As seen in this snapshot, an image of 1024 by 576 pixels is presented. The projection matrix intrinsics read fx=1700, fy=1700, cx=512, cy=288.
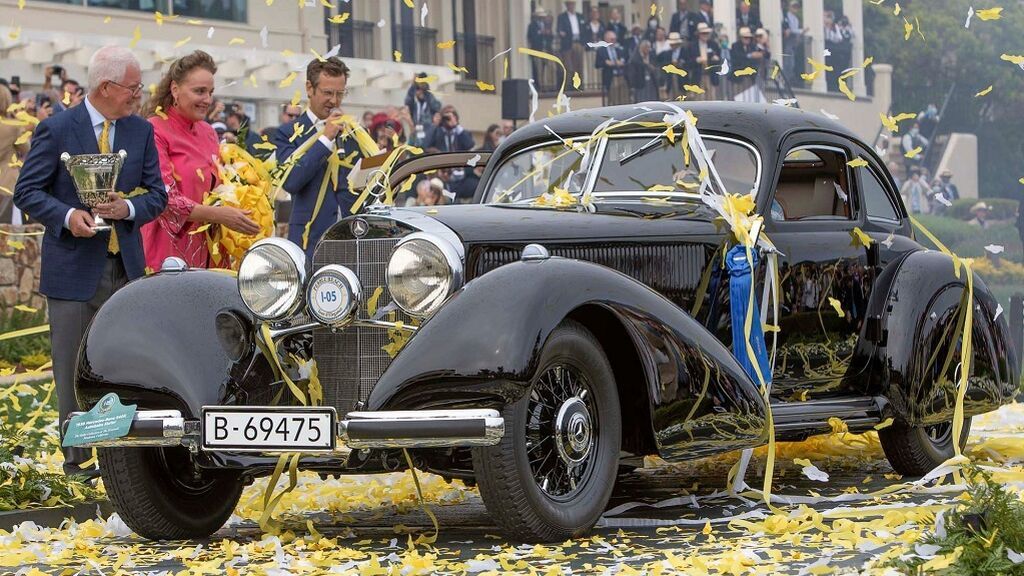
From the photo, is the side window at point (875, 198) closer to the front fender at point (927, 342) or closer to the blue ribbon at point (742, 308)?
the front fender at point (927, 342)

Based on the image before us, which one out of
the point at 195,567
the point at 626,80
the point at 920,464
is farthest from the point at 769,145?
the point at 626,80

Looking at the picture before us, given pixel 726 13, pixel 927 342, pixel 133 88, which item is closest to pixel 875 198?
pixel 927 342

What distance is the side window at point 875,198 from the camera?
8.61m

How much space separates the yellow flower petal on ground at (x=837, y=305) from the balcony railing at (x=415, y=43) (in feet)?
73.5

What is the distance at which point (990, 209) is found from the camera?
3512 cm

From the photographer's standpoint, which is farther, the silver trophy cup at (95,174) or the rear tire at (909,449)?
the rear tire at (909,449)

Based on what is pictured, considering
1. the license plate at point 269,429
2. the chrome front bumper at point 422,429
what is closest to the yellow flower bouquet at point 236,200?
the license plate at point 269,429

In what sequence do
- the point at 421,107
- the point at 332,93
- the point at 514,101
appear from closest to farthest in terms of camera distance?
the point at 332,93 < the point at 514,101 < the point at 421,107

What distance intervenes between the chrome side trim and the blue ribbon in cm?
192

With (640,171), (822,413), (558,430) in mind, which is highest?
(640,171)

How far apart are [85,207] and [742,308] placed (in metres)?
2.99

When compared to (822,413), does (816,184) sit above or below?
above

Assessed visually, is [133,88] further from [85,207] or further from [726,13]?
[726,13]

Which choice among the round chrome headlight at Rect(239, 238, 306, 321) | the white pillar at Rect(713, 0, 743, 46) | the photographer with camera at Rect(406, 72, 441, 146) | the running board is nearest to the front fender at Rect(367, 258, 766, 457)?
the running board
